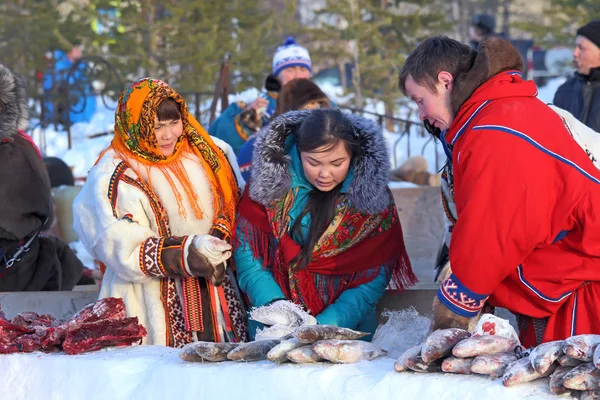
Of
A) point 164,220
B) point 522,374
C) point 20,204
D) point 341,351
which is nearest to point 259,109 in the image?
point 20,204

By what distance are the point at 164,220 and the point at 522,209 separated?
1704 millimetres

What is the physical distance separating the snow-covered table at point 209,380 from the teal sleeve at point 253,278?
524 mm

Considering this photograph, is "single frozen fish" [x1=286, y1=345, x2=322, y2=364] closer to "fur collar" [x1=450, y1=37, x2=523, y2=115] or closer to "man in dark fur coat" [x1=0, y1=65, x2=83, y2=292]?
"fur collar" [x1=450, y1=37, x2=523, y2=115]

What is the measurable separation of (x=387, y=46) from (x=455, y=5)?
23.4 ft

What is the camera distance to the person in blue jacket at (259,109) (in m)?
6.51

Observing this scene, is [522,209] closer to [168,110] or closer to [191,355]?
[191,355]

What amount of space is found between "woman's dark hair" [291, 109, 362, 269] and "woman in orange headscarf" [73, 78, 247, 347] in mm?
329

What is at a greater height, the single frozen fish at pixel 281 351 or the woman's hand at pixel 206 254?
the woman's hand at pixel 206 254

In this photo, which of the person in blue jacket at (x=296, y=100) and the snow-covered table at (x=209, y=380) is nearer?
the snow-covered table at (x=209, y=380)

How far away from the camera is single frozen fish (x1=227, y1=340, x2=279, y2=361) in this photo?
9.69ft

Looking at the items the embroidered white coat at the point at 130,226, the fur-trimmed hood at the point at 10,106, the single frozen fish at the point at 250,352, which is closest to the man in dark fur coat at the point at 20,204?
the fur-trimmed hood at the point at 10,106

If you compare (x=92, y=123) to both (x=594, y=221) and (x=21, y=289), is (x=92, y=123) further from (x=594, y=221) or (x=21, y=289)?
(x=594, y=221)

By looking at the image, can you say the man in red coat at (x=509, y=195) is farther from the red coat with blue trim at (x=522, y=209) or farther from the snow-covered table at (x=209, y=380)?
the snow-covered table at (x=209, y=380)

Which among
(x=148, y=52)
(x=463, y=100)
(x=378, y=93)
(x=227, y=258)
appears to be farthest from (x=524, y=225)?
(x=378, y=93)
